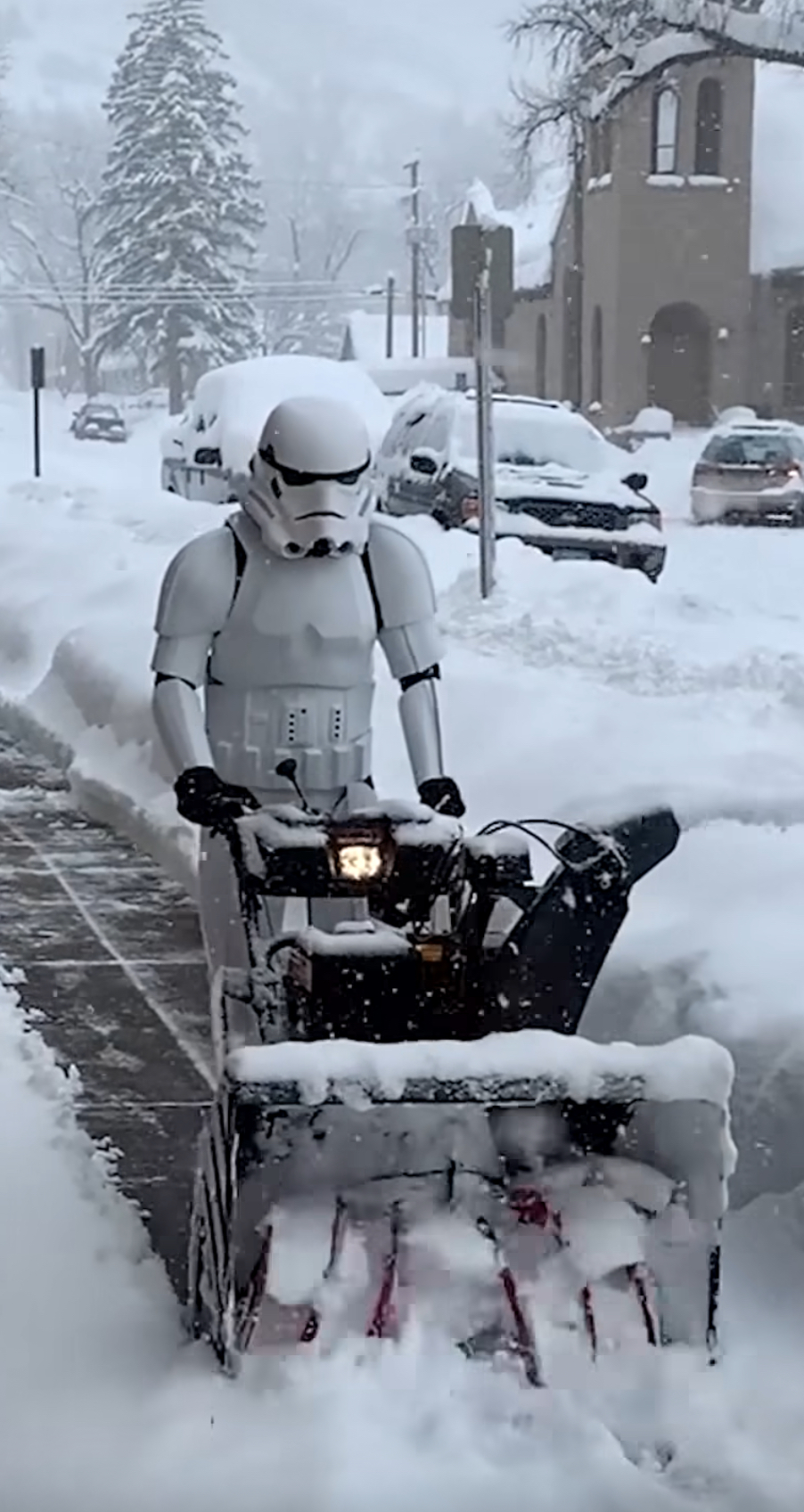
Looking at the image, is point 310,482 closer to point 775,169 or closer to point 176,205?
point 775,169

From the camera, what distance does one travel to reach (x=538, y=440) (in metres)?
16.9

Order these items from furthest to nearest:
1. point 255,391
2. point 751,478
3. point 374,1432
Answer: point 751,478, point 255,391, point 374,1432

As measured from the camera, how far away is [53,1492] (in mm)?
3350

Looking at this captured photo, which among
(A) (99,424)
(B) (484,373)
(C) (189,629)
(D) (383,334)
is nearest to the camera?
(C) (189,629)

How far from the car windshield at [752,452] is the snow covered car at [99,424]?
61.0 feet

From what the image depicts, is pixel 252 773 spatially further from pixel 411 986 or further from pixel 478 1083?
pixel 478 1083

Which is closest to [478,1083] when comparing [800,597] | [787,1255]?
[787,1255]

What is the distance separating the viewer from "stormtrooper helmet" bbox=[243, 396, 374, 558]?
171 inches

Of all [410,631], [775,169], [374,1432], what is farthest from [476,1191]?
[775,169]

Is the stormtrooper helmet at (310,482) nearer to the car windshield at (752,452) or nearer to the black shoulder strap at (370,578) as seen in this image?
the black shoulder strap at (370,578)

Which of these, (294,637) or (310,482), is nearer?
(310,482)

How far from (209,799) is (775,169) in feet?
111

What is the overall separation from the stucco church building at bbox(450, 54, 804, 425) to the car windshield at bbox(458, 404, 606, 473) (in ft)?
57.9

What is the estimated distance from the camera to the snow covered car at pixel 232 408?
20875 mm
